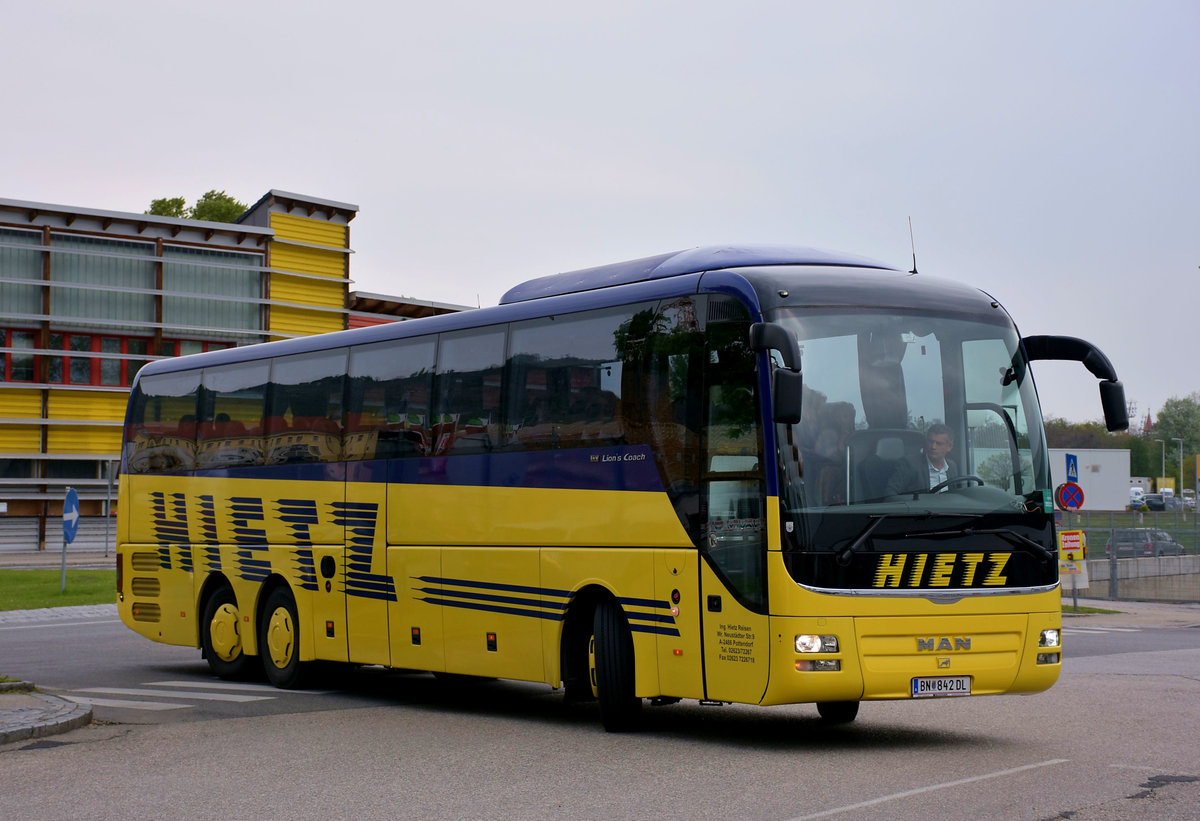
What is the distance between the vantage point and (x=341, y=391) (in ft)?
50.3

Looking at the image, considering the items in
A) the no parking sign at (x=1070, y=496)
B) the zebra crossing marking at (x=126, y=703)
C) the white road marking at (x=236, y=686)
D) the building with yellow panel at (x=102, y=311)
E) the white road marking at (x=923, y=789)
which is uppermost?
the building with yellow panel at (x=102, y=311)

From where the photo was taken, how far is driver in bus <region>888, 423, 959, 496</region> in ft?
34.0

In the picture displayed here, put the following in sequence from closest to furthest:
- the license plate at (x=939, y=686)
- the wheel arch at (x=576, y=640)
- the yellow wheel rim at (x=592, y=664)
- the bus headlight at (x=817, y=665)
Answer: the bus headlight at (x=817, y=665) < the license plate at (x=939, y=686) < the yellow wheel rim at (x=592, y=664) < the wheel arch at (x=576, y=640)

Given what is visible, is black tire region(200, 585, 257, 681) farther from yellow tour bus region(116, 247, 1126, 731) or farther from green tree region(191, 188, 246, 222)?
green tree region(191, 188, 246, 222)

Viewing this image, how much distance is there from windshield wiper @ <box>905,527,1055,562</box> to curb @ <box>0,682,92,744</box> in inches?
267

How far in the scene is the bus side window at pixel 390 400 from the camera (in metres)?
14.1

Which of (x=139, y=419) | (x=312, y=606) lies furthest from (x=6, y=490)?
(x=312, y=606)

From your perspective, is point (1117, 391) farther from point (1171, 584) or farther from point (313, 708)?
point (1171, 584)

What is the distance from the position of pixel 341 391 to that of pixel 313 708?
330cm

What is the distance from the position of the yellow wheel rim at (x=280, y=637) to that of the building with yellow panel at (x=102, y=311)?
29281mm

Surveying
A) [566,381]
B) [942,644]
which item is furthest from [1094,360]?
[566,381]

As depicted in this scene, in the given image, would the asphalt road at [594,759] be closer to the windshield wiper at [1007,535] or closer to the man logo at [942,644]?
the man logo at [942,644]

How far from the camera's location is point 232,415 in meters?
17.1

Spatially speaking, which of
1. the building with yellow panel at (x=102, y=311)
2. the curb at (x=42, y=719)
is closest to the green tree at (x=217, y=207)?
the building with yellow panel at (x=102, y=311)
